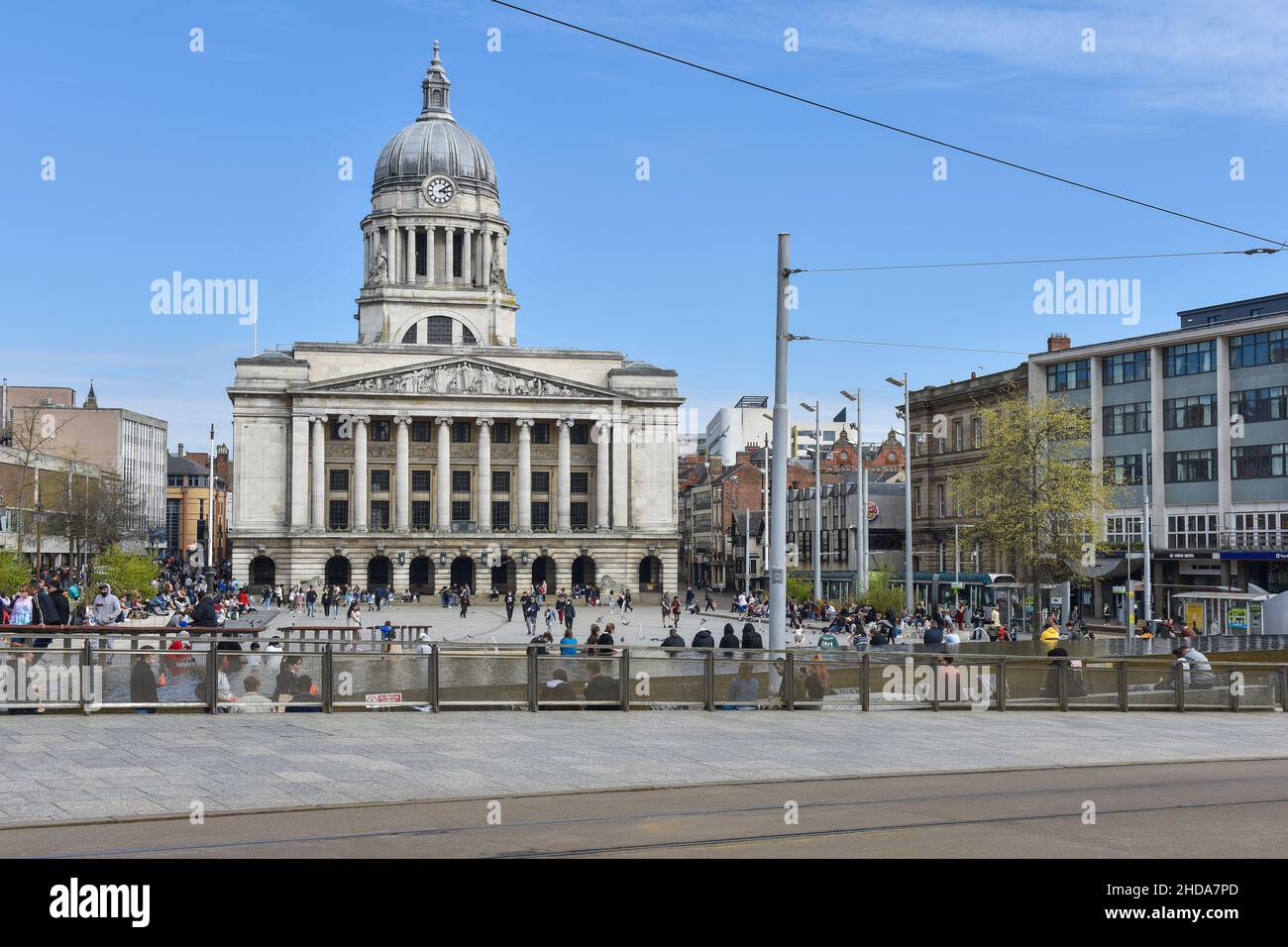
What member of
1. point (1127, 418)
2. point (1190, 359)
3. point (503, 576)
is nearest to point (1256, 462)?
point (1190, 359)

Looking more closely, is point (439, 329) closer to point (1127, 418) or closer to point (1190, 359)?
point (1127, 418)

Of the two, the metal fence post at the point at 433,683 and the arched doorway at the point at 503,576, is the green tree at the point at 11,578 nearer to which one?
the metal fence post at the point at 433,683

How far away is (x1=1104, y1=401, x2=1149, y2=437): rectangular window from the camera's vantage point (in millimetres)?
73500

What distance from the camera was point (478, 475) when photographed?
11744 centimetres

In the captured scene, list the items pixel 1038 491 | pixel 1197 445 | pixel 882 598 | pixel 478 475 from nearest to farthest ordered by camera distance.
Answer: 1. pixel 1038 491
2. pixel 882 598
3. pixel 1197 445
4. pixel 478 475

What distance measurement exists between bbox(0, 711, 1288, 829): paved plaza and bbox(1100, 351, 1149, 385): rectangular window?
169 feet

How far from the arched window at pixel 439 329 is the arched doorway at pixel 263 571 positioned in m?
25.8

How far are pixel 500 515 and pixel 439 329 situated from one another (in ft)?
66.7

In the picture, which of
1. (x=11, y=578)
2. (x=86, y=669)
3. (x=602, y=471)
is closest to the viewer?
(x=86, y=669)
